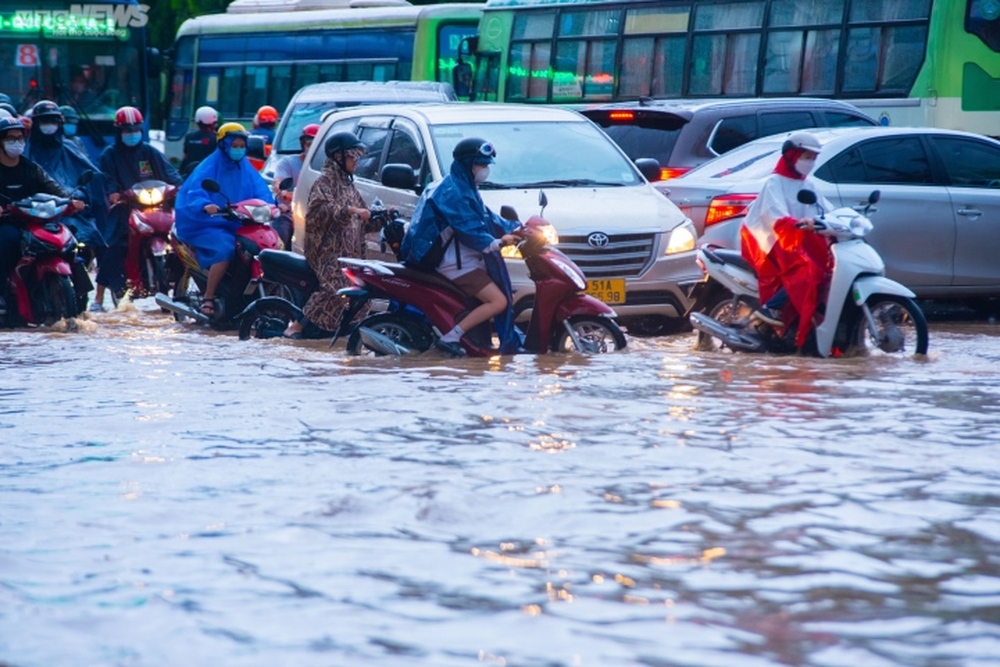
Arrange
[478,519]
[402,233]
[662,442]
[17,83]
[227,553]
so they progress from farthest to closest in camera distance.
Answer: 1. [17,83]
2. [402,233]
3. [662,442]
4. [478,519]
5. [227,553]

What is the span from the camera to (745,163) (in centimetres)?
1428

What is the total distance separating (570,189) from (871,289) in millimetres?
2963

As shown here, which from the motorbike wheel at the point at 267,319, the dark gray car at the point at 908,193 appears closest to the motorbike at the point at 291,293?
the motorbike wheel at the point at 267,319

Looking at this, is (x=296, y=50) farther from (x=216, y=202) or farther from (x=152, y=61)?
(x=216, y=202)

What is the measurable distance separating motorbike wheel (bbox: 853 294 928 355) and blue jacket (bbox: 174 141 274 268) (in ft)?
16.9

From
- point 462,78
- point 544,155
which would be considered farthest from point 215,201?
point 462,78

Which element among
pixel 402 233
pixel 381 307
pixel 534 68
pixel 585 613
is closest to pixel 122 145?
pixel 381 307

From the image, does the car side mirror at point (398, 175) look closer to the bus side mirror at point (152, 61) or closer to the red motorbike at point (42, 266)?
the red motorbike at point (42, 266)

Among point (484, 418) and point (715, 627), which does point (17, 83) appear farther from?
point (715, 627)

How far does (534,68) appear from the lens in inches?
964

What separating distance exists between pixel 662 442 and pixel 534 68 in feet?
56.8

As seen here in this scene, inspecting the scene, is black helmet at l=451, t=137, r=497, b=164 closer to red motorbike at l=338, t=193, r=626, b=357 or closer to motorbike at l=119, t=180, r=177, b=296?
red motorbike at l=338, t=193, r=626, b=357

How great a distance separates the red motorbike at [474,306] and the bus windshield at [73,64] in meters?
13.6

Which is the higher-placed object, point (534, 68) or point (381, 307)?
point (534, 68)
